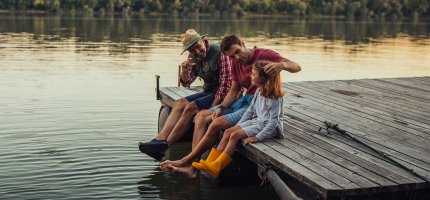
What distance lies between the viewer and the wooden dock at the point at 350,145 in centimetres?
633

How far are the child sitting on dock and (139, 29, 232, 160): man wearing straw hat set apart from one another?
110cm

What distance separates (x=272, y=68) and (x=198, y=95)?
2.21 m

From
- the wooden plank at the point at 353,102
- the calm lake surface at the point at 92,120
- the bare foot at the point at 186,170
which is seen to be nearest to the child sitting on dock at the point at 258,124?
the bare foot at the point at 186,170

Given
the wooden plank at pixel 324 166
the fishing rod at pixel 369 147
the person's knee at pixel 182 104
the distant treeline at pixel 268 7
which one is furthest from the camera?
the distant treeline at pixel 268 7

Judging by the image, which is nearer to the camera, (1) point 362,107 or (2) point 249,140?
(2) point 249,140

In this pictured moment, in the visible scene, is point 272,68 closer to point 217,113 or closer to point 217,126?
point 217,126

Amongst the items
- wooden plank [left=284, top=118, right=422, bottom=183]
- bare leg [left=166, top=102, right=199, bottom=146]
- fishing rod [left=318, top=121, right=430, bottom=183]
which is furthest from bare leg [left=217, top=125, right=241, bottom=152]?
fishing rod [left=318, top=121, right=430, bottom=183]

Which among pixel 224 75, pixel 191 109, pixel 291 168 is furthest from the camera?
pixel 191 109

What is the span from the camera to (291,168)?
265 inches

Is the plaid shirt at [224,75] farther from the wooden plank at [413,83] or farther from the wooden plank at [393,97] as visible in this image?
the wooden plank at [413,83]

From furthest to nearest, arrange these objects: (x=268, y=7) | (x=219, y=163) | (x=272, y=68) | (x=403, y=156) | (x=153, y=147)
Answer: (x=268, y=7), (x=153, y=147), (x=219, y=163), (x=272, y=68), (x=403, y=156)

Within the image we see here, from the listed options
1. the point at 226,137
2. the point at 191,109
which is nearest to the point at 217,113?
the point at 191,109

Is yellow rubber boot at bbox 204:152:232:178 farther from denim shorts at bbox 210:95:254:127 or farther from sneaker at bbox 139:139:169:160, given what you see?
sneaker at bbox 139:139:169:160

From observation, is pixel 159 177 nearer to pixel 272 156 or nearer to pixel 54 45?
pixel 272 156
